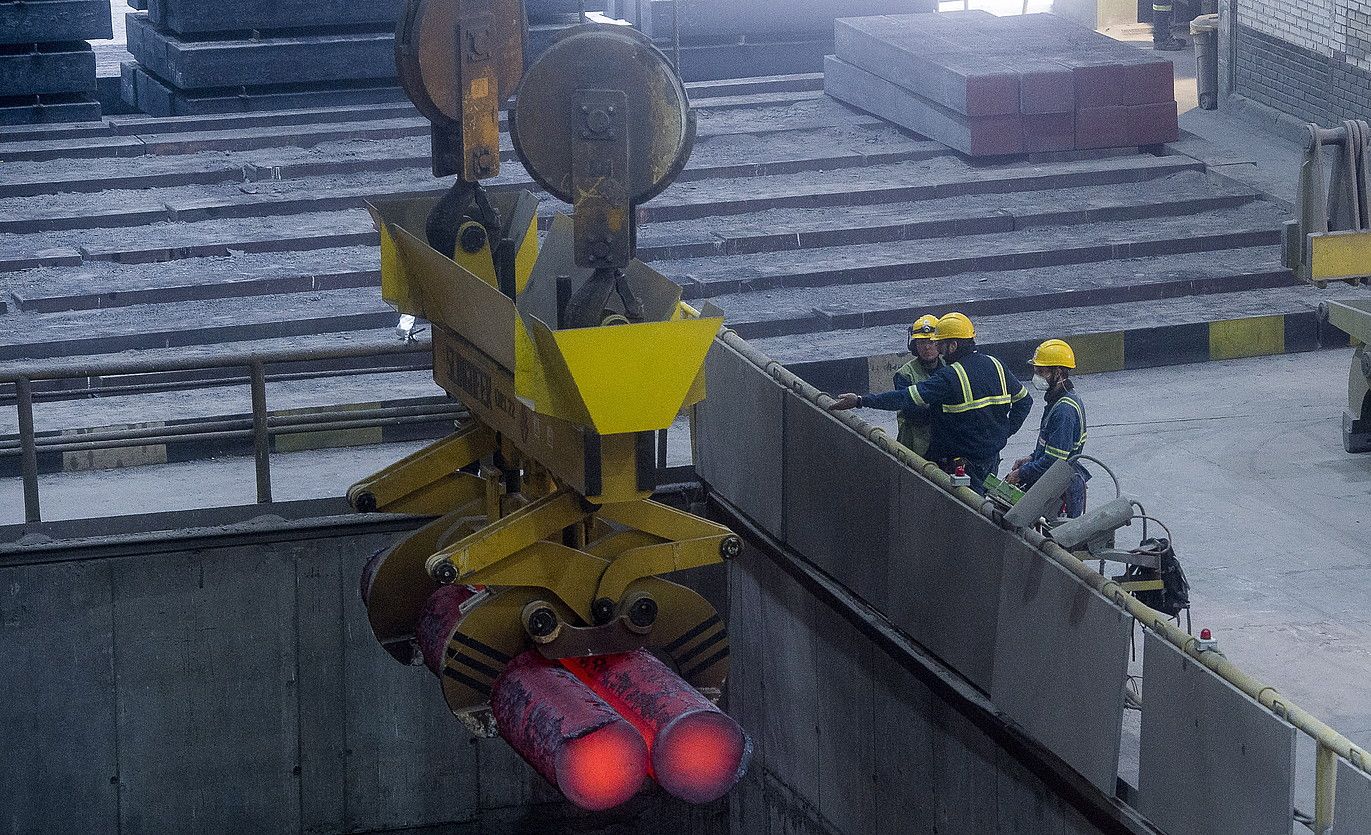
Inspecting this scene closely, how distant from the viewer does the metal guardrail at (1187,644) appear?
5.41m

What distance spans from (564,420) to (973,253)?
992cm

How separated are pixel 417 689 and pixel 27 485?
2389mm

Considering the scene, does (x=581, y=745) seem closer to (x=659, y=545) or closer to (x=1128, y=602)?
(x=659, y=545)

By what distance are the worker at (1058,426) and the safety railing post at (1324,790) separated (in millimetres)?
3852

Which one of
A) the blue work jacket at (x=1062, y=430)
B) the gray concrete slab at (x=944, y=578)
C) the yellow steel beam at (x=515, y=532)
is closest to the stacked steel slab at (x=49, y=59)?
the blue work jacket at (x=1062, y=430)

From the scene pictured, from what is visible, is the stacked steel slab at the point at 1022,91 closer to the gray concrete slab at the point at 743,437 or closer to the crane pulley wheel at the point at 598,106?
the gray concrete slab at the point at 743,437

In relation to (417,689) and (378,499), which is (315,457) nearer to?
(417,689)

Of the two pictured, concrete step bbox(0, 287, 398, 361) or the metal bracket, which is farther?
concrete step bbox(0, 287, 398, 361)

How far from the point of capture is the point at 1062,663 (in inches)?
272

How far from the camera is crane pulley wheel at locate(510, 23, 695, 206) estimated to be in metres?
6.31

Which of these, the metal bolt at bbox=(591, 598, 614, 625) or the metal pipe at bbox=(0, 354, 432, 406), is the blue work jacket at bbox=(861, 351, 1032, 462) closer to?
the metal bolt at bbox=(591, 598, 614, 625)

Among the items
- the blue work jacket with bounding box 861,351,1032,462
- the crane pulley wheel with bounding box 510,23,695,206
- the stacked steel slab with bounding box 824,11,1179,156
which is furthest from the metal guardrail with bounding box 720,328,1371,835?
the stacked steel slab with bounding box 824,11,1179,156

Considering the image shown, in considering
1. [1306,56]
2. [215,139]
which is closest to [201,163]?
[215,139]

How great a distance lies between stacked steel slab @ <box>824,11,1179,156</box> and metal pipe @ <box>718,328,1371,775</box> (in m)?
8.59
